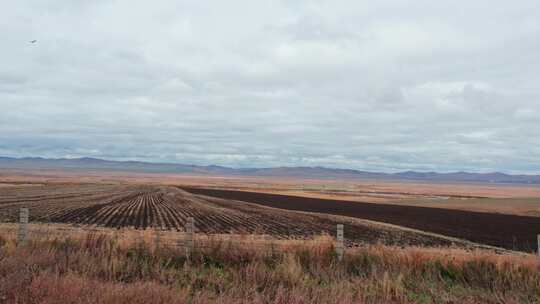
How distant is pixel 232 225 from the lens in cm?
3597

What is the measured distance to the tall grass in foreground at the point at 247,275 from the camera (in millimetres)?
6863

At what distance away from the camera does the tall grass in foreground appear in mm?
6863

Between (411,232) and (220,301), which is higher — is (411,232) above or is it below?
below

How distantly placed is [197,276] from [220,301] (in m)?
2.76

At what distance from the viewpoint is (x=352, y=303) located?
7.00 m

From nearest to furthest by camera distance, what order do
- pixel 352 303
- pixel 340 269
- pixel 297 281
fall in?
pixel 352 303
pixel 297 281
pixel 340 269

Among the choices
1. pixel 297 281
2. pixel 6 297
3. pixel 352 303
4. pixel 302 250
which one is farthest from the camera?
pixel 302 250

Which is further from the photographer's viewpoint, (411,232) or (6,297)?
(411,232)

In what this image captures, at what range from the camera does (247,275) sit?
9.26m

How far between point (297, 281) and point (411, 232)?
29899mm

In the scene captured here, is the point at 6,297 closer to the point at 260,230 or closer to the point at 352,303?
the point at 352,303

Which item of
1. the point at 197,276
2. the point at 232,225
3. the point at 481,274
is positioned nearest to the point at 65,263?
the point at 197,276

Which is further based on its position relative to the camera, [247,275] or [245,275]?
[245,275]

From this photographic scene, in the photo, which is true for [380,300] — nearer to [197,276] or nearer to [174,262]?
[197,276]
